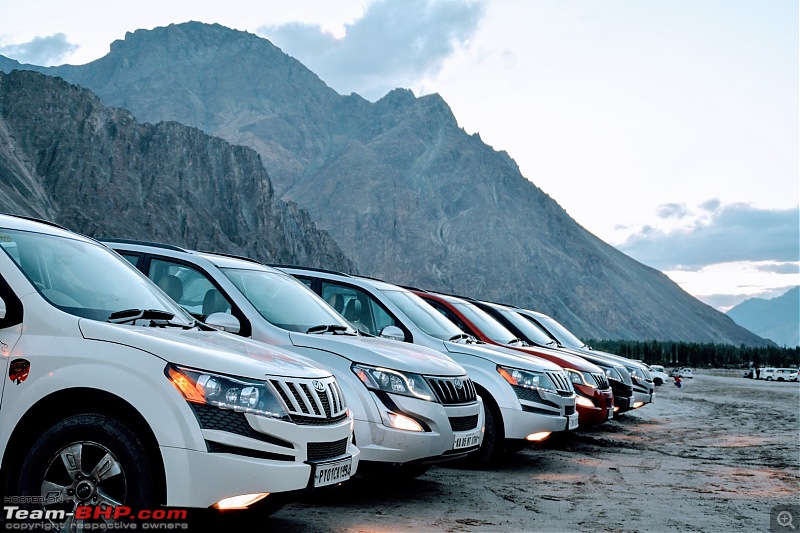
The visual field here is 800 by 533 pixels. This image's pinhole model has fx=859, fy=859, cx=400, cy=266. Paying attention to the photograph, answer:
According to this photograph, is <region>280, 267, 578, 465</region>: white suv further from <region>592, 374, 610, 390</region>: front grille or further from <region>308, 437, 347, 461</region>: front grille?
<region>308, 437, 347, 461</region>: front grille

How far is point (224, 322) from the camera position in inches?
254

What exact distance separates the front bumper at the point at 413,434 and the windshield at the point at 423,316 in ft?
7.77

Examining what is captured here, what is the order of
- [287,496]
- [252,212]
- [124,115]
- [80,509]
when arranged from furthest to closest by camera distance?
[252,212] → [124,115] → [287,496] → [80,509]

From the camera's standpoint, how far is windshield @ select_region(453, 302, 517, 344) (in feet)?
37.5

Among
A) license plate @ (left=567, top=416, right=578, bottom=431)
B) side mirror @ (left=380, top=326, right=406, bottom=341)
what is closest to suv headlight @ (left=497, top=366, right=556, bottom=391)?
license plate @ (left=567, top=416, right=578, bottom=431)

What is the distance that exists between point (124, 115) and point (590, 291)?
127951 millimetres

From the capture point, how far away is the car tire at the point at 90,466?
434cm

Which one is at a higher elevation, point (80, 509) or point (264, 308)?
point (264, 308)

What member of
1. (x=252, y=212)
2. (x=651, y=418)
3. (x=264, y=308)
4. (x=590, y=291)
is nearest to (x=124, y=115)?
(x=252, y=212)

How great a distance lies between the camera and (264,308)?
7.27 meters

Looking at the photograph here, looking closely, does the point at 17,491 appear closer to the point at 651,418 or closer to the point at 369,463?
the point at 369,463

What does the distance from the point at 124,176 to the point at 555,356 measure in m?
82.9

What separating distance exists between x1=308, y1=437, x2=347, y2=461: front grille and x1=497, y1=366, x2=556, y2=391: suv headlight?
4141 millimetres

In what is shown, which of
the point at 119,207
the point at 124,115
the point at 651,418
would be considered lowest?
the point at 651,418
